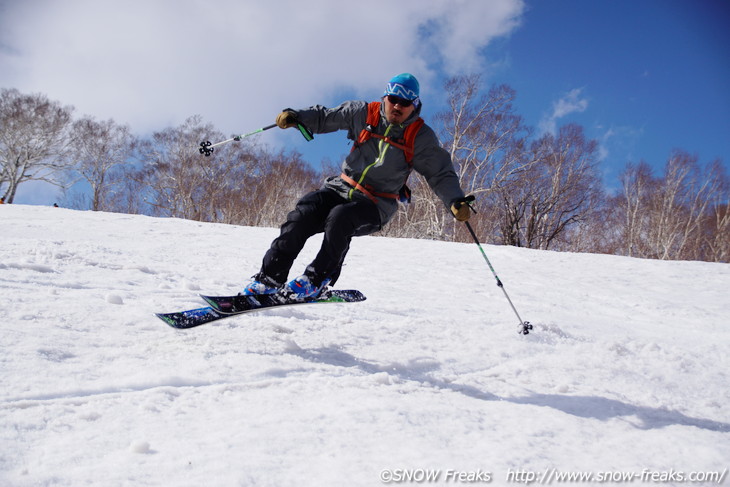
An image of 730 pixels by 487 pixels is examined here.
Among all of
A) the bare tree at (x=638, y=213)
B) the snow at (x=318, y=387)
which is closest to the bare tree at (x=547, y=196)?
the bare tree at (x=638, y=213)

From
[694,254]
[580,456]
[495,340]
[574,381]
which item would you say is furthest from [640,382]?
[694,254]

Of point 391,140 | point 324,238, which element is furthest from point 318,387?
point 391,140

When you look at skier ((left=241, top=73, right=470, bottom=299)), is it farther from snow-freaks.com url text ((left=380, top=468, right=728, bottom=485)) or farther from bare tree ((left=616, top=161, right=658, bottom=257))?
bare tree ((left=616, top=161, right=658, bottom=257))

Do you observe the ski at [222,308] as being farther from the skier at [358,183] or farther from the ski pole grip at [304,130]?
the ski pole grip at [304,130]

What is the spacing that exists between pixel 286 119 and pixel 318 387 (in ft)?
6.89

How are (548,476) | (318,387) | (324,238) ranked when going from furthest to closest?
(324,238), (318,387), (548,476)

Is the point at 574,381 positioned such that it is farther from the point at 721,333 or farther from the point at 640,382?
the point at 721,333

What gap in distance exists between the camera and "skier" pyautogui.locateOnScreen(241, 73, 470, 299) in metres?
3.20

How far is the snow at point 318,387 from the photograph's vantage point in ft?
5.12

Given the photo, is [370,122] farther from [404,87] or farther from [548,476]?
[548,476]

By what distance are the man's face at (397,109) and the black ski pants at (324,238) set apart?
0.63m

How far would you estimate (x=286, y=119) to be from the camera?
3.49m

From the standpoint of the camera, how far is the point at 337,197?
3510mm

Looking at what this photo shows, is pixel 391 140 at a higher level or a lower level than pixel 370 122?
lower
